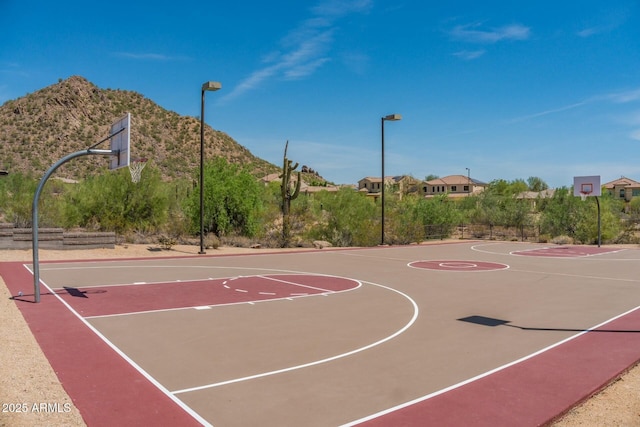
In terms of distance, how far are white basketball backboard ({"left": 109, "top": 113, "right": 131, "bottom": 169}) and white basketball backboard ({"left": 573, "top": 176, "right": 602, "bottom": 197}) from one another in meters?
32.0

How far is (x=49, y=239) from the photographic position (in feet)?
74.8

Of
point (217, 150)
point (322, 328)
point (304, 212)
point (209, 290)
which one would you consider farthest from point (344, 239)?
point (217, 150)

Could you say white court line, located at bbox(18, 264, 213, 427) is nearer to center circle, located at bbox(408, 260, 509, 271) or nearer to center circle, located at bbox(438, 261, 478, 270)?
center circle, located at bbox(408, 260, 509, 271)

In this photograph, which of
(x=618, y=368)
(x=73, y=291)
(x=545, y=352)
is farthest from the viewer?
(x=73, y=291)

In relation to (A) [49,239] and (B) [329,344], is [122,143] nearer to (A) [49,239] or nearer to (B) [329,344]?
(B) [329,344]

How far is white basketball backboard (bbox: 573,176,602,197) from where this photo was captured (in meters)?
34.1

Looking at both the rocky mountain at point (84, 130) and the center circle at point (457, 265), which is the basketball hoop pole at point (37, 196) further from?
the rocky mountain at point (84, 130)

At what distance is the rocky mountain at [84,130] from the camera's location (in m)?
59.3

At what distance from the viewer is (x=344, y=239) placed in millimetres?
33031

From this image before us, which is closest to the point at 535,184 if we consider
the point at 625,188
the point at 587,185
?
the point at 625,188

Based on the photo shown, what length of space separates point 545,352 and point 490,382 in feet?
6.64

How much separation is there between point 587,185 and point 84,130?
59.9 meters

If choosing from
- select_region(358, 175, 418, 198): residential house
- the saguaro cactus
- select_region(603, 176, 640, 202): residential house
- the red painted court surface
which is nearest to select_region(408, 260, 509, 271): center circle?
the red painted court surface

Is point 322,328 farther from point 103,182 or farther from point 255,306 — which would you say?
point 103,182
